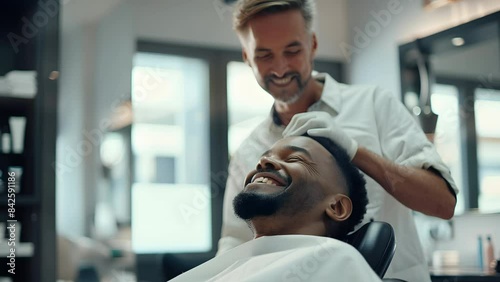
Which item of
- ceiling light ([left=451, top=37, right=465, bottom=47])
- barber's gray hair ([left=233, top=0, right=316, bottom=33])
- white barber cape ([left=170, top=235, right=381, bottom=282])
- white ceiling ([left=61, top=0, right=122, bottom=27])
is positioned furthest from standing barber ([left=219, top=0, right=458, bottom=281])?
white ceiling ([left=61, top=0, right=122, bottom=27])

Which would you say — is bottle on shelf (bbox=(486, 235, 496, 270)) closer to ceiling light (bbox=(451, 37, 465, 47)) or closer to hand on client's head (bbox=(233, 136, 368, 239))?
ceiling light (bbox=(451, 37, 465, 47))

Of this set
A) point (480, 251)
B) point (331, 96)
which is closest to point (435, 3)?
point (480, 251)

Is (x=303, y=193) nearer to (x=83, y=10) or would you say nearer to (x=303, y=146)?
(x=303, y=146)

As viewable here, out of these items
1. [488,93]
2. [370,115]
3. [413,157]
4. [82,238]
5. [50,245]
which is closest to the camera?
[413,157]

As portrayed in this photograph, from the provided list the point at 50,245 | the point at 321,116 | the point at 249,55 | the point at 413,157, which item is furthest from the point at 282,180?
the point at 50,245

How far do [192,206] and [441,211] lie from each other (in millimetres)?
3047

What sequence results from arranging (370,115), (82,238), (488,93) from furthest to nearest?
(82,238) < (488,93) < (370,115)

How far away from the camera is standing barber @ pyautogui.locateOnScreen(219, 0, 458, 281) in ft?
6.05

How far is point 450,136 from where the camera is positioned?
4.25 meters

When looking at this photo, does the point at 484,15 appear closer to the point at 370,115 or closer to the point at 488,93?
the point at 488,93

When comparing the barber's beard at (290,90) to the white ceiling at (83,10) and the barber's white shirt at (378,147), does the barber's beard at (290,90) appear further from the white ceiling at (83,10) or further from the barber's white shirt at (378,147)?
the white ceiling at (83,10)

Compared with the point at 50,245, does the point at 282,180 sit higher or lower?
higher

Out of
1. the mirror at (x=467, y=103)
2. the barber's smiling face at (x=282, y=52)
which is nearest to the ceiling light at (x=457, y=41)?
the mirror at (x=467, y=103)

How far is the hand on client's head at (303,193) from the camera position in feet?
5.63
